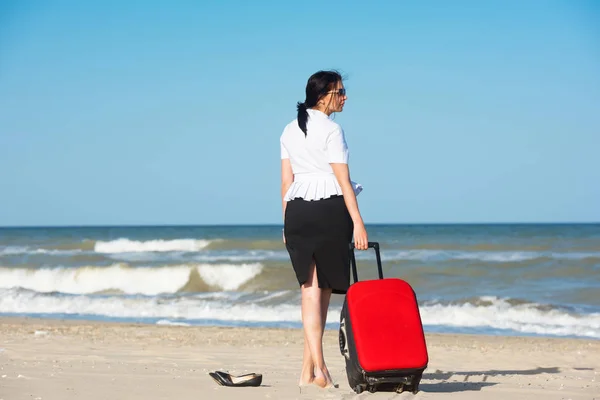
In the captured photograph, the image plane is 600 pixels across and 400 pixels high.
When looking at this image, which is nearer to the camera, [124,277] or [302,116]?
[302,116]

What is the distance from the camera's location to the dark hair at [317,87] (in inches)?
161

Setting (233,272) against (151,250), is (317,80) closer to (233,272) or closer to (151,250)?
(233,272)

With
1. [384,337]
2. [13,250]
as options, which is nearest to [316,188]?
[384,337]

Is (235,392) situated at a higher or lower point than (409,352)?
lower

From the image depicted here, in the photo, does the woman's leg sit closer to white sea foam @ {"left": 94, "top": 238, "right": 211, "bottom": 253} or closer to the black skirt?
the black skirt

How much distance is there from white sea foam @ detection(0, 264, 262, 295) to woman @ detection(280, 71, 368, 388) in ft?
48.0

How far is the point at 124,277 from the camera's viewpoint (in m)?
19.4

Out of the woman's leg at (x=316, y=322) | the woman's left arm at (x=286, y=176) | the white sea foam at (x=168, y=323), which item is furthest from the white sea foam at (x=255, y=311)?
the woman's left arm at (x=286, y=176)

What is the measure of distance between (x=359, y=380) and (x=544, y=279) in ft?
45.9

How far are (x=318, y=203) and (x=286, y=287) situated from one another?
43.3ft

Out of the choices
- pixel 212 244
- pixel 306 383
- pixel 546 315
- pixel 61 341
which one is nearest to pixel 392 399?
pixel 306 383

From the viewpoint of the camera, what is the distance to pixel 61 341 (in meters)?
7.10

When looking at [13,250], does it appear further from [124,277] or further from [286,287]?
[286,287]

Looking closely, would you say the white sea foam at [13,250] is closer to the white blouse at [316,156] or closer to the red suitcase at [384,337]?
the white blouse at [316,156]
